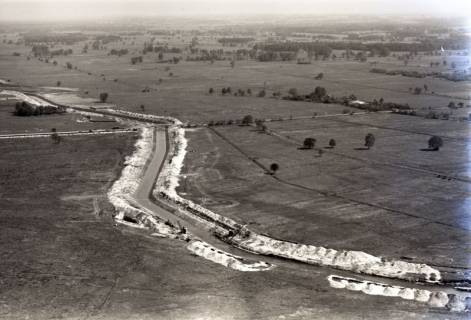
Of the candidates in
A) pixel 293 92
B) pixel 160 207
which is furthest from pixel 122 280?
pixel 293 92

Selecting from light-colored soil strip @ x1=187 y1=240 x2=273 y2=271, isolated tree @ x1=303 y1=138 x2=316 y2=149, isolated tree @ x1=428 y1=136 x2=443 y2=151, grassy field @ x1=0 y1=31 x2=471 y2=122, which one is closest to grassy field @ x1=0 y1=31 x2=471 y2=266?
grassy field @ x1=0 y1=31 x2=471 y2=122

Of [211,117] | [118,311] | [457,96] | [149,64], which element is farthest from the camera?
[149,64]

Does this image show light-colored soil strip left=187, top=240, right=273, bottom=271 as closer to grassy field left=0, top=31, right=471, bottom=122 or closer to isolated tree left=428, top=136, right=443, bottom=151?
isolated tree left=428, top=136, right=443, bottom=151

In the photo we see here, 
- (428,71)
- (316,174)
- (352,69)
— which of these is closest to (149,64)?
(352,69)

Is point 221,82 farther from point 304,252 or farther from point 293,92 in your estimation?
point 304,252

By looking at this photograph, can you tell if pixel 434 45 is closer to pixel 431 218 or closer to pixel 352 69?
pixel 352 69

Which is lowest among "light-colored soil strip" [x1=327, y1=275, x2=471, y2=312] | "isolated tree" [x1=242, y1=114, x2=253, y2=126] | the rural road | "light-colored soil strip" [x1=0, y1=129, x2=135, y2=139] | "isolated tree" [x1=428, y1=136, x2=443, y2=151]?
"light-colored soil strip" [x1=0, y1=129, x2=135, y2=139]
